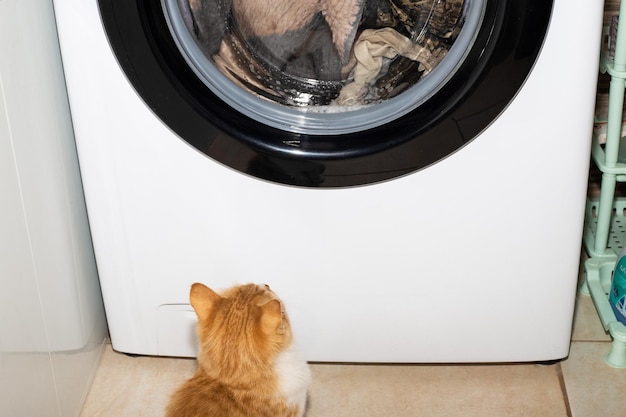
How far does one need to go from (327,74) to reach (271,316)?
32 cm

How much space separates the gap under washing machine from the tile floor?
0.05 meters

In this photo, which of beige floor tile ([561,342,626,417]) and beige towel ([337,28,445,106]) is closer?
beige towel ([337,28,445,106])

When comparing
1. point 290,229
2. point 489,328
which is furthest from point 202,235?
point 489,328

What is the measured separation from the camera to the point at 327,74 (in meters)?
1.11

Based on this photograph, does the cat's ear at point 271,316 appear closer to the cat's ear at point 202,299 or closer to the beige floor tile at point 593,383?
the cat's ear at point 202,299

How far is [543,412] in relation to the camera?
4.29 ft

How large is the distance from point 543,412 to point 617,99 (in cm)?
49

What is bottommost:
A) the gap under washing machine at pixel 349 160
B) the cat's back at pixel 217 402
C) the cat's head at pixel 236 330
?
the cat's back at pixel 217 402

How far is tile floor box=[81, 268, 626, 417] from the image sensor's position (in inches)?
52.0

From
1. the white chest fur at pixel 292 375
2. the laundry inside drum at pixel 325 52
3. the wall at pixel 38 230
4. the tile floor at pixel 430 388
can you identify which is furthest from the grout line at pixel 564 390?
the wall at pixel 38 230

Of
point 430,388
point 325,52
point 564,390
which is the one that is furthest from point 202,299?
point 564,390

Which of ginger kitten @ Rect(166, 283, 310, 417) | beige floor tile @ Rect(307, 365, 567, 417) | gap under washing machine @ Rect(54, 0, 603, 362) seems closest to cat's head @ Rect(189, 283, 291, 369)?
ginger kitten @ Rect(166, 283, 310, 417)

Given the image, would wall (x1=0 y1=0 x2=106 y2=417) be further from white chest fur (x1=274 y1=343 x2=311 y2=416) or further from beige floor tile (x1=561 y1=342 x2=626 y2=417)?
beige floor tile (x1=561 y1=342 x2=626 y2=417)

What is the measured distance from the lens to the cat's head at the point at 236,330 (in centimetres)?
107
